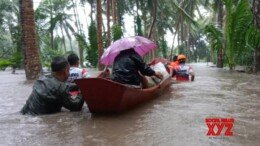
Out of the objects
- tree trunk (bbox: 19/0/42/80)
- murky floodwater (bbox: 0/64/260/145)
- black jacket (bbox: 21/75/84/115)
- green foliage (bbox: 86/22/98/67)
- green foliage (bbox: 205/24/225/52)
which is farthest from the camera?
green foliage (bbox: 86/22/98/67)

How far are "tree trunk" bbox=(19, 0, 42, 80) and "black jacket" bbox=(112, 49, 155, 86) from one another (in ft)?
23.0

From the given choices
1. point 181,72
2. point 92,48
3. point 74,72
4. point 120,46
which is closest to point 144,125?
point 120,46

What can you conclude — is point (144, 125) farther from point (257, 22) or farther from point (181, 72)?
point (257, 22)

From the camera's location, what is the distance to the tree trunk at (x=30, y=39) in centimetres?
1320

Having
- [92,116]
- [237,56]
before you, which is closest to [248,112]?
[92,116]

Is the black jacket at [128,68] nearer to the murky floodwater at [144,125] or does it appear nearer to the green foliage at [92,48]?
the murky floodwater at [144,125]

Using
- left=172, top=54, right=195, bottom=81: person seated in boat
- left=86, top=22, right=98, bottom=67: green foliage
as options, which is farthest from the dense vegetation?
left=172, top=54, right=195, bottom=81: person seated in boat

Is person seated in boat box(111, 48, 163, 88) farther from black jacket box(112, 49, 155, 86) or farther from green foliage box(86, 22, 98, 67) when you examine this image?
green foliage box(86, 22, 98, 67)

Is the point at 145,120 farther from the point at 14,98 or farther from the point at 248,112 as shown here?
the point at 14,98

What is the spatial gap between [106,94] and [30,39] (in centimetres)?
806

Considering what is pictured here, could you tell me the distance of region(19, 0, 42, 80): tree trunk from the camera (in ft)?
43.3

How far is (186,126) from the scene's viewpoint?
539cm

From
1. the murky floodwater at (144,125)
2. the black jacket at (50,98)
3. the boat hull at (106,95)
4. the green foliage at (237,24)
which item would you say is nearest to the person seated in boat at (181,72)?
the murky floodwater at (144,125)

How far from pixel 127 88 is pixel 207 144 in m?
2.05
